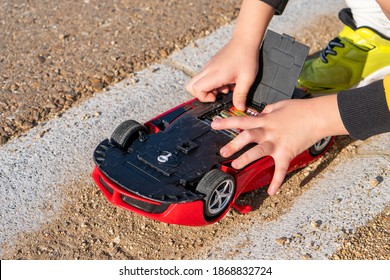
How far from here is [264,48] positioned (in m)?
2.35

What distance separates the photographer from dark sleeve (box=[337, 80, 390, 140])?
198cm

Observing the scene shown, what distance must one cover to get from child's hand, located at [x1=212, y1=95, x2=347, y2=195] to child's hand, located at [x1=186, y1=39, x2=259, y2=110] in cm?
24

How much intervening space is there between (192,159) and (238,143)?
0.15 m

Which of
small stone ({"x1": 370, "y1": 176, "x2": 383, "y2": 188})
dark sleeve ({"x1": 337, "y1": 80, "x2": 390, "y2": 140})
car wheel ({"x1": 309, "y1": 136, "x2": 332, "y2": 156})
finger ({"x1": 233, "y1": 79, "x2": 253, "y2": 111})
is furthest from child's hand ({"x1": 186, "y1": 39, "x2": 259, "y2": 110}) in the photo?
small stone ({"x1": 370, "y1": 176, "x2": 383, "y2": 188})

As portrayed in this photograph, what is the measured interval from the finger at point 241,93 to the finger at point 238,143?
28cm

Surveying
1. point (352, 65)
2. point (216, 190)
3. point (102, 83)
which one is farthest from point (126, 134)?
point (352, 65)

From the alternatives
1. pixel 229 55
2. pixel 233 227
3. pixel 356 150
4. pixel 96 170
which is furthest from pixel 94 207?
pixel 356 150

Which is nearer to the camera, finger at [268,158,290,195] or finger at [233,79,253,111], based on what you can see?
finger at [268,158,290,195]

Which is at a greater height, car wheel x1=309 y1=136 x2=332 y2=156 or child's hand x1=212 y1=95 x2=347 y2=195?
child's hand x1=212 y1=95 x2=347 y2=195

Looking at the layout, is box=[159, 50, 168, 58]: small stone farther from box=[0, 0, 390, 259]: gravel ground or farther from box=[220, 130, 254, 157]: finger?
box=[220, 130, 254, 157]: finger

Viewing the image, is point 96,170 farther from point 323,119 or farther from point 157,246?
point 323,119

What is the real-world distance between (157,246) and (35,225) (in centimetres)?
40

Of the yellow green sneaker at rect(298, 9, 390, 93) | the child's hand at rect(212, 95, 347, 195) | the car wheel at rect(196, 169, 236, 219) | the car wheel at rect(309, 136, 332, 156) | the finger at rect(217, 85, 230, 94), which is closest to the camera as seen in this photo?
the car wheel at rect(196, 169, 236, 219)
